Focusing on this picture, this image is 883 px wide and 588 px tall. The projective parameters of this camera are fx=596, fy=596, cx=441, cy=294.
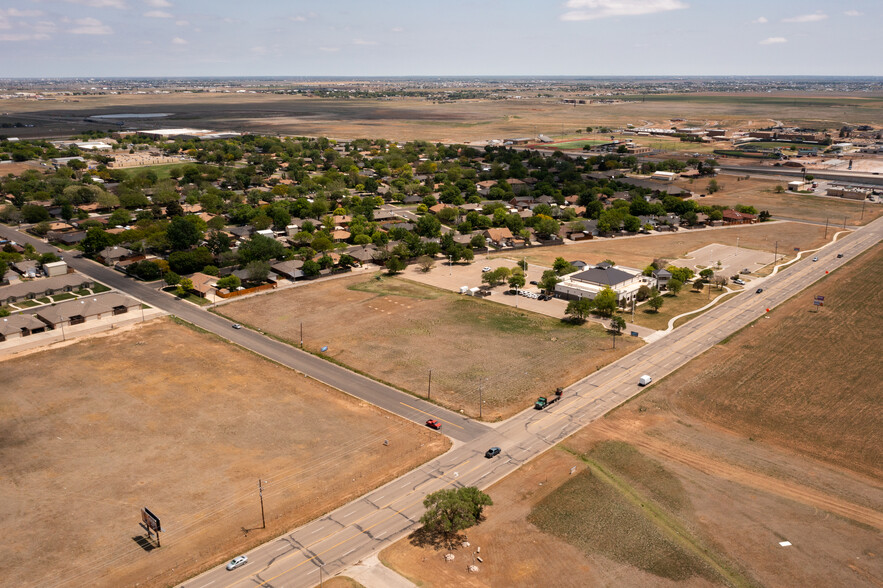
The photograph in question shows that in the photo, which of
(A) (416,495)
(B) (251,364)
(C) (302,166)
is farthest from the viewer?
(C) (302,166)

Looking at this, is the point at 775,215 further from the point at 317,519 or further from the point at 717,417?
the point at 317,519

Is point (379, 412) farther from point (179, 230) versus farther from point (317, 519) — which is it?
point (179, 230)

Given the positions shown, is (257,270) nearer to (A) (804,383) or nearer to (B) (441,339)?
(B) (441,339)

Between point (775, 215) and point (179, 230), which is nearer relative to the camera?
point (179, 230)

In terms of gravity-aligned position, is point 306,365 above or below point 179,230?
below

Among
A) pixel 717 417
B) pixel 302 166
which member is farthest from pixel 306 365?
pixel 302 166

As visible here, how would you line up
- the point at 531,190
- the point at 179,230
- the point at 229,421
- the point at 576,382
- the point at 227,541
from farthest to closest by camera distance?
the point at 531,190, the point at 179,230, the point at 576,382, the point at 229,421, the point at 227,541

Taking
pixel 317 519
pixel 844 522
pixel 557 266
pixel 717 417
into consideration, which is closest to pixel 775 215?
pixel 557 266

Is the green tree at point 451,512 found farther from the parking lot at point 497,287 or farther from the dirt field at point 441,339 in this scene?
the parking lot at point 497,287
